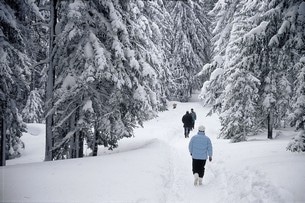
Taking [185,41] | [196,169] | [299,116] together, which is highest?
[185,41]

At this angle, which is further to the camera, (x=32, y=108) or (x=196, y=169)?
(x=32, y=108)

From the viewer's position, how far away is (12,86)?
1287 centimetres

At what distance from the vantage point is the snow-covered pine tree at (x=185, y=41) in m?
37.6

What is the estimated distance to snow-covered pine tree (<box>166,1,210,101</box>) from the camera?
3756 cm

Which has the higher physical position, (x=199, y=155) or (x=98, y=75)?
(x=98, y=75)

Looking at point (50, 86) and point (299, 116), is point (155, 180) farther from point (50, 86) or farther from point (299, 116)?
point (50, 86)

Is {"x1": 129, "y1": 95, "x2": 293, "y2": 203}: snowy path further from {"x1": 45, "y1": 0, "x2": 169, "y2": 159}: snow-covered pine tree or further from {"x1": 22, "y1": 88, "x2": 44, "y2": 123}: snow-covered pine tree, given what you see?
{"x1": 22, "y1": 88, "x2": 44, "y2": 123}: snow-covered pine tree

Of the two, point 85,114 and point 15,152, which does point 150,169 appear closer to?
point 85,114

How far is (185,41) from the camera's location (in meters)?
37.6

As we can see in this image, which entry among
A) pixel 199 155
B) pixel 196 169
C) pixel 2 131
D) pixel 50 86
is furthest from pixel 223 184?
pixel 2 131

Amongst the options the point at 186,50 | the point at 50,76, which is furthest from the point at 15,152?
the point at 186,50

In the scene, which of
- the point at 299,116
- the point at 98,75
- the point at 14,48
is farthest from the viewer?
the point at 98,75

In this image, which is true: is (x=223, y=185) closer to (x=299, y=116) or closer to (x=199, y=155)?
(x=199, y=155)

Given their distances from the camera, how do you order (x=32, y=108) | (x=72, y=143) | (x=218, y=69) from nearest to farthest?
1. (x=72, y=143)
2. (x=218, y=69)
3. (x=32, y=108)
